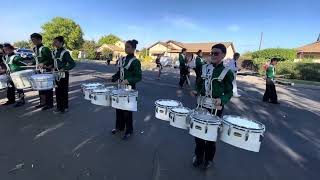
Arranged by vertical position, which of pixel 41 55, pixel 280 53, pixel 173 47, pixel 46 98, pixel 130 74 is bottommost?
pixel 46 98

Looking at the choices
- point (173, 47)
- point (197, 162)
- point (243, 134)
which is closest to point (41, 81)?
point (197, 162)

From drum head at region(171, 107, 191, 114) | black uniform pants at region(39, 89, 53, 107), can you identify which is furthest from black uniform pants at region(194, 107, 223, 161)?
black uniform pants at region(39, 89, 53, 107)

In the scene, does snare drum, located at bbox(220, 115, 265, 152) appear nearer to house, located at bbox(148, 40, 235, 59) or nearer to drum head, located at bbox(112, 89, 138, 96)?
drum head, located at bbox(112, 89, 138, 96)

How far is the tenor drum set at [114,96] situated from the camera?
5.31 m

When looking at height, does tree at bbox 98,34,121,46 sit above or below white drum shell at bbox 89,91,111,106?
above


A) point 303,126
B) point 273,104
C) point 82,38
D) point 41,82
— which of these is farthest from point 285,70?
point 82,38

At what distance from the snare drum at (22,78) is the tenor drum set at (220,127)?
4.42 metres

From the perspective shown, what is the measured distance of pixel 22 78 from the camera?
23.6 feet

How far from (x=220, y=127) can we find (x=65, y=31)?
81.9 m

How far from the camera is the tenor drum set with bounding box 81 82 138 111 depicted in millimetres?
5312

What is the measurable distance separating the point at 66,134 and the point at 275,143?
4.53 meters

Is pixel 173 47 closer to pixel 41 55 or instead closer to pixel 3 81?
pixel 41 55

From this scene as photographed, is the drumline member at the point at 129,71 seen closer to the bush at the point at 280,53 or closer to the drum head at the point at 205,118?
the drum head at the point at 205,118

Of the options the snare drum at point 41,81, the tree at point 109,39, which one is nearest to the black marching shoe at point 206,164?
the snare drum at point 41,81
